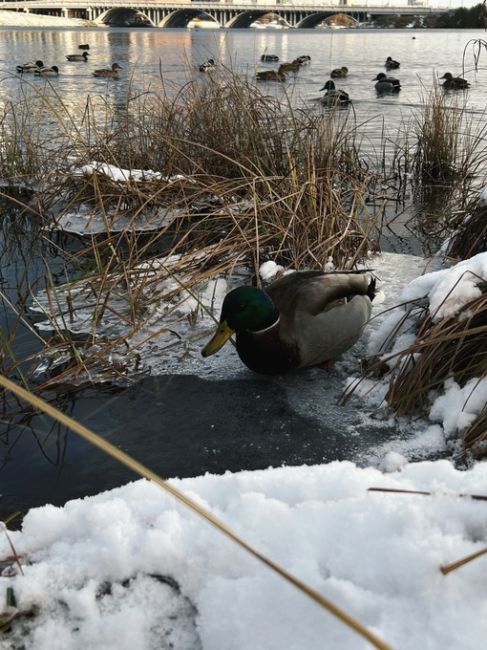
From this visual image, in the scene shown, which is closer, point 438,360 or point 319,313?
point 438,360

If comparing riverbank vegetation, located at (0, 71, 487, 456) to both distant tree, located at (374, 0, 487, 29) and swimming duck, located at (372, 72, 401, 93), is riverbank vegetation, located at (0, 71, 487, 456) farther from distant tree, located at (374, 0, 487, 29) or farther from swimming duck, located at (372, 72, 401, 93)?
distant tree, located at (374, 0, 487, 29)

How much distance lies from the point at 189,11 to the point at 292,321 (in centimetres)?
8348

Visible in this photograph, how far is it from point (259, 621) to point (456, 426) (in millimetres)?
1655

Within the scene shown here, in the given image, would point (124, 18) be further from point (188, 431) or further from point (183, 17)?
point (188, 431)

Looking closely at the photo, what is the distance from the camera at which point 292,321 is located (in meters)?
3.17

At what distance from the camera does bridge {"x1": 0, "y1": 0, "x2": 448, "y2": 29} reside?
2948 inches

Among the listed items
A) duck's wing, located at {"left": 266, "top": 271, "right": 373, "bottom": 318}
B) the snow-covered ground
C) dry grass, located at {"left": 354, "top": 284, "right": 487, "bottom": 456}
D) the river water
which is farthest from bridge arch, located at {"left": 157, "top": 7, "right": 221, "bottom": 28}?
the snow-covered ground

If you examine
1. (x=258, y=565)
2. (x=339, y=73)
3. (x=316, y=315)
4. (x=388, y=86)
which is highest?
(x=339, y=73)

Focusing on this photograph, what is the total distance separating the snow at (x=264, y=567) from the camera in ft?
3.98

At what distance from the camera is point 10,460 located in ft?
9.11

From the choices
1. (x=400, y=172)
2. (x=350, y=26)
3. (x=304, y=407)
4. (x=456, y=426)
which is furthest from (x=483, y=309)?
(x=350, y=26)

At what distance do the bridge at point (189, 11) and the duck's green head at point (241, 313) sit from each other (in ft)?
253

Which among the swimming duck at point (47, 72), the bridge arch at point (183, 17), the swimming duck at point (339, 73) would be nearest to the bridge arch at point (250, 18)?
the bridge arch at point (183, 17)

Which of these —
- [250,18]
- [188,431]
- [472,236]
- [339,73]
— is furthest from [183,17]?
[188,431]
